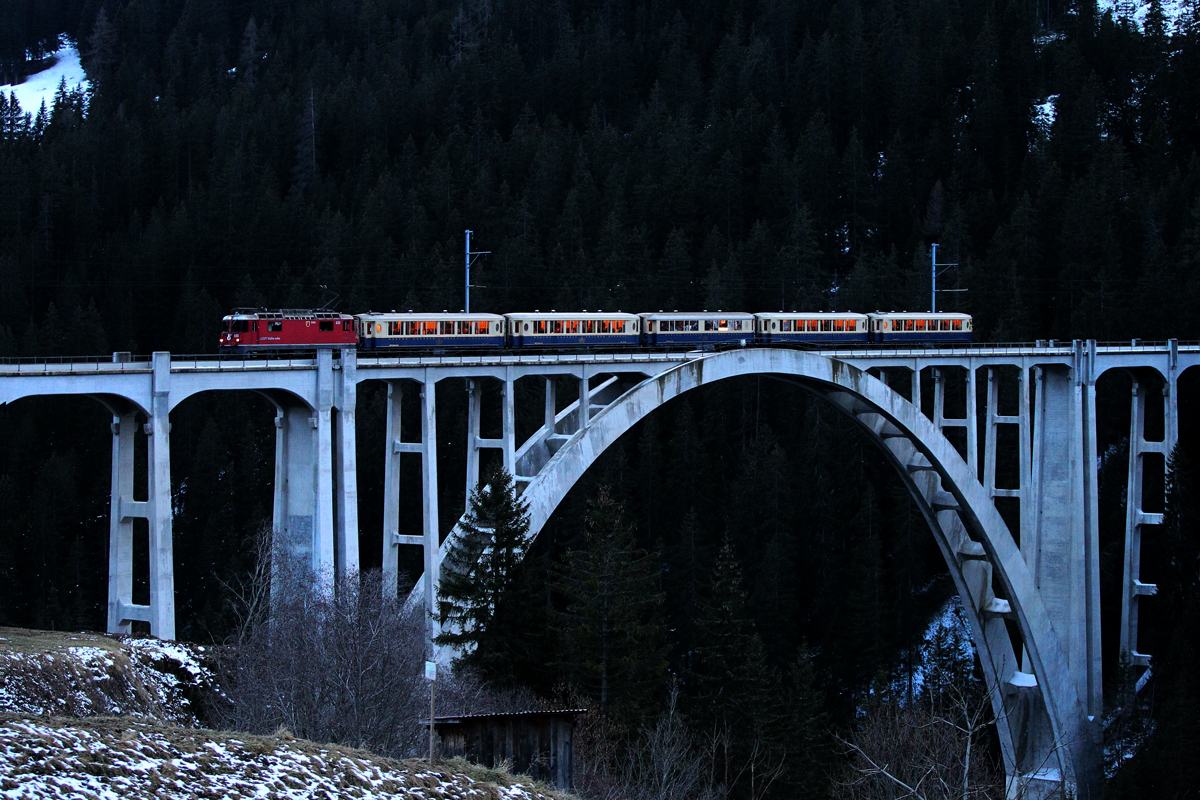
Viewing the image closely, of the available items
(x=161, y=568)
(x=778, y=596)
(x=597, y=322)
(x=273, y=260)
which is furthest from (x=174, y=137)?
(x=161, y=568)

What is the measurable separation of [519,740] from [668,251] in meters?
54.6

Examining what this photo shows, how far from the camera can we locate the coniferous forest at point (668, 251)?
48.0 meters

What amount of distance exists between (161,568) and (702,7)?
4019 inches

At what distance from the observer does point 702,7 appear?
11819 centimetres

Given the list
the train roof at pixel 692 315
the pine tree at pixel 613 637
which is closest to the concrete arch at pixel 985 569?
the train roof at pixel 692 315

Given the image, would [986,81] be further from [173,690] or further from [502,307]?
[173,690]

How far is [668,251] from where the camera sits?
247ft

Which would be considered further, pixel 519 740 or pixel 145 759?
pixel 519 740

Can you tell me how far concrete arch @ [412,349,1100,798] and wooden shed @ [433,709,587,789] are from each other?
44.0 ft

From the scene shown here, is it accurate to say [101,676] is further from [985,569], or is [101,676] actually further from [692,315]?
[985,569]

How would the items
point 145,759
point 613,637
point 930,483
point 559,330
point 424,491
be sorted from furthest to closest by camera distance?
point 930,483, point 559,330, point 613,637, point 424,491, point 145,759

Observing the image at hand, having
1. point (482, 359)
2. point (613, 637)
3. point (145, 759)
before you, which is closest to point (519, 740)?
point (145, 759)

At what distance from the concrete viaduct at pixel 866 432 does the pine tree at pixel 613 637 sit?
11.5ft

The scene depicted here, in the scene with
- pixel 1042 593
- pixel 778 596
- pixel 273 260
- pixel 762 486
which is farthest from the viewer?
Result: pixel 273 260
